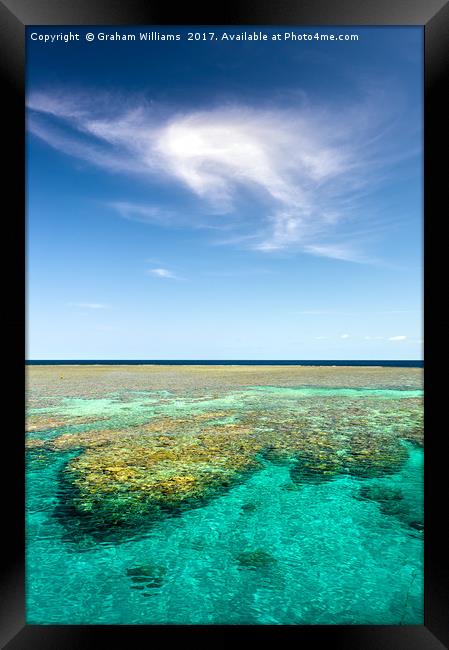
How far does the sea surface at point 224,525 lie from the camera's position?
20.2ft

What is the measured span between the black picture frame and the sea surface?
2.25 m

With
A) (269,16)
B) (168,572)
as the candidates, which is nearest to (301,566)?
(168,572)

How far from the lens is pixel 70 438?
14430 mm

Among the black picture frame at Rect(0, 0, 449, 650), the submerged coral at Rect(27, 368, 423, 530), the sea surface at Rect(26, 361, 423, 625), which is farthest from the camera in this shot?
the submerged coral at Rect(27, 368, 423, 530)

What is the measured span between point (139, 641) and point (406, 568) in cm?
588

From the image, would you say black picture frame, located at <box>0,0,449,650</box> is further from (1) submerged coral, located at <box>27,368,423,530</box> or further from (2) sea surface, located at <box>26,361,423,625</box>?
(1) submerged coral, located at <box>27,368,423,530</box>

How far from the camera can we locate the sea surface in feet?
20.2

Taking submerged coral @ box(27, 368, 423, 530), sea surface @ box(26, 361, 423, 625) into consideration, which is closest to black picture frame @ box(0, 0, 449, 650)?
sea surface @ box(26, 361, 423, 625)
